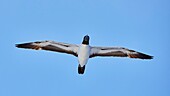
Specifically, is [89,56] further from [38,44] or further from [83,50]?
[38,44]

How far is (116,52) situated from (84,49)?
3914mm

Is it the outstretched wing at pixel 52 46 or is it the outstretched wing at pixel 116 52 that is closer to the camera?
the outstretched wing at pixel 116 52

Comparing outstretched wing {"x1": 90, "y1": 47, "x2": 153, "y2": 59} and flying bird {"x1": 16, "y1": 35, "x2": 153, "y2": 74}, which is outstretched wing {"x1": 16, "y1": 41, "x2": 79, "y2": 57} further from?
outstretched wing {"x1": 90, "y1": 47, "x2": 153, "y2": 59}

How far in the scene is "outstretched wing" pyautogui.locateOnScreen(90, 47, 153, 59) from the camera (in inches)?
1529

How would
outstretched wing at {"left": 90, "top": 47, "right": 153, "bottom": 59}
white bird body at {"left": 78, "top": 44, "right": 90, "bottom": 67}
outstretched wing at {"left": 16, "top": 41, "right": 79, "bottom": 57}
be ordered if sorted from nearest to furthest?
1. white bird body at {"left": 78, "top": 44, "right": 90, "bottom": 67}
2. outstretched wing at {"left": 90, "top": 47, "right": 153, "bottom": 59}
3. outstretched wing at {"left": 16, "top": 41, "right": 79, "bottom": 57}

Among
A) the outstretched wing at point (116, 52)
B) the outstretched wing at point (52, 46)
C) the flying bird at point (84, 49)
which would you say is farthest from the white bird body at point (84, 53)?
the outstretched wing at point (52, 46)

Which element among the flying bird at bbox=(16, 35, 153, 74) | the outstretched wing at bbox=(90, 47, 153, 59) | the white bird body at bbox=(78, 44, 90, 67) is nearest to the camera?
the white bird body at bbox=(78, 44, 90, 67)

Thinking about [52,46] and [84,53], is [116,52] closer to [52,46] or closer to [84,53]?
[84,53]

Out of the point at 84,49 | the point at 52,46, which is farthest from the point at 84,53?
the point at 52,46

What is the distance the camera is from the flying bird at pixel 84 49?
123ft

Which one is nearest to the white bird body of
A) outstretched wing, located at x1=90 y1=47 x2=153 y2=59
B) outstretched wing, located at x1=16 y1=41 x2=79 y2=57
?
outstretched wing, located at x1=90 y1=47 x2=153 y2=59

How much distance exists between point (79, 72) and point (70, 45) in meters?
4.24

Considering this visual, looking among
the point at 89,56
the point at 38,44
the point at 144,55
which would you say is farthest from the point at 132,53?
the point at 38,44

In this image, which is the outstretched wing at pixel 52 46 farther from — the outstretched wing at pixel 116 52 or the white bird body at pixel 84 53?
the outstretched wing at pixel 116 52
